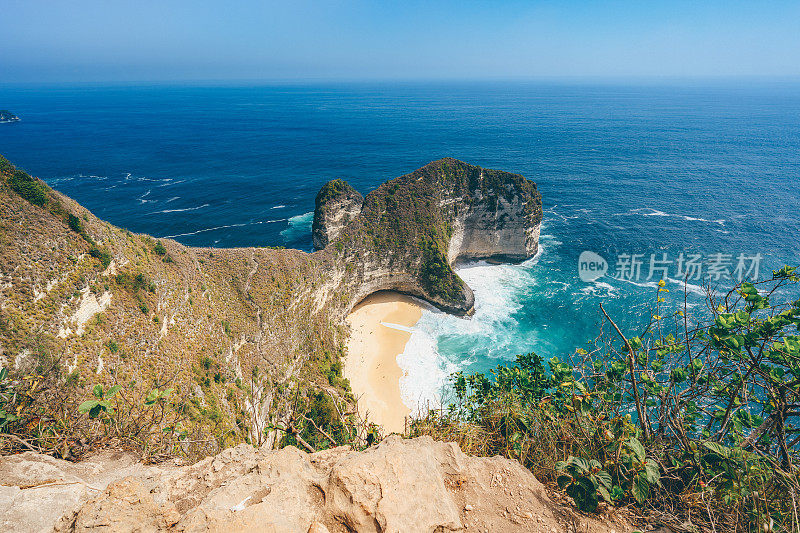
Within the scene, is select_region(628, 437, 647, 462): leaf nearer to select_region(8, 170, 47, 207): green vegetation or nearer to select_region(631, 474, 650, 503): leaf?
select_region(631, 474, 650, 503): leaf

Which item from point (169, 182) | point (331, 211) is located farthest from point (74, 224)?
point (169, 182)

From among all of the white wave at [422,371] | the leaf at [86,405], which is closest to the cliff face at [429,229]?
the white wave at [422,371]

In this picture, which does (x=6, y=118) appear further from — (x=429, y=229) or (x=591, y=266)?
(x=591, y=266)

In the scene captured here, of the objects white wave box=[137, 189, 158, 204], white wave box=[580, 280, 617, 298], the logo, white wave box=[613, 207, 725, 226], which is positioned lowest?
white wave box=[580, 280, 617, 298]

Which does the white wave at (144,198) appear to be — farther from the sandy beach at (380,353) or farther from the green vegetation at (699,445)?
the green vegetation at (699,445)

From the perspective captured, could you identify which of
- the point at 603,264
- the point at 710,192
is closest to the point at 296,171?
the point at 603,264

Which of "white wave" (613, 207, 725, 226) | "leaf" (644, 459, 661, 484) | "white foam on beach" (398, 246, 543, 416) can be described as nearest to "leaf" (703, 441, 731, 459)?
"leaf" (644, 459, 661, 484)
